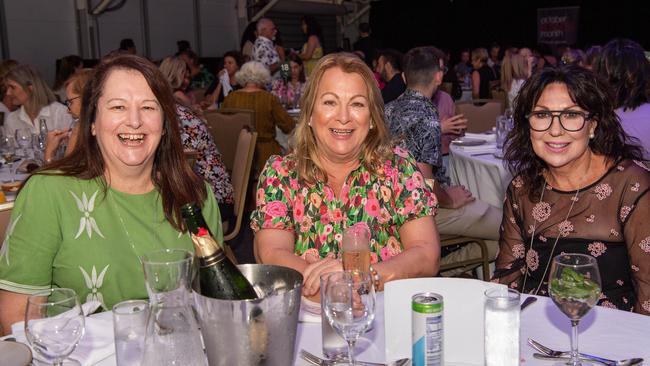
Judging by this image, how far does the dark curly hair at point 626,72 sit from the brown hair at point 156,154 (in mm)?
2568

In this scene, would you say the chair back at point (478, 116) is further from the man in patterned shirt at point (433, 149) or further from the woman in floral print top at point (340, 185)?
the woman in floral print top at point (340, 185)

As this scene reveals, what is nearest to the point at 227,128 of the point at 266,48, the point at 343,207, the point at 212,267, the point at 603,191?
the point at 343,207

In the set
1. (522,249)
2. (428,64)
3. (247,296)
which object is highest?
(428,64)

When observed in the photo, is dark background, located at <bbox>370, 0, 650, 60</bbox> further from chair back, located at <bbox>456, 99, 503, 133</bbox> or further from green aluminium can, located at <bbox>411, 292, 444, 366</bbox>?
green aluminium can, located at <bbox>411, 292, 444, 366</bbox>

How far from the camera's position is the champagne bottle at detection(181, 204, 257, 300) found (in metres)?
1.25

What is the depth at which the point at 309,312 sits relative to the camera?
1.55 meters

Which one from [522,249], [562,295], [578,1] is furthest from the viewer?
[578,1]

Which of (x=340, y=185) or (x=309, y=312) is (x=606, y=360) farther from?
→ (x=340, y=185)

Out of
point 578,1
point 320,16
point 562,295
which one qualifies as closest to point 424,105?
point 562,295

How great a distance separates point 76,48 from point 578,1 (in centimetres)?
1280

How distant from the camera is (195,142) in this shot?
391 centimetres

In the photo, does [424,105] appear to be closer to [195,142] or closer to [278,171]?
[195,142]

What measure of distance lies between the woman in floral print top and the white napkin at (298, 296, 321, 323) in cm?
55

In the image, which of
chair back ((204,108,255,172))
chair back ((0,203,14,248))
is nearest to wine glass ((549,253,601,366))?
chair back ((0,203,14,248))
